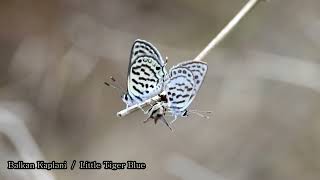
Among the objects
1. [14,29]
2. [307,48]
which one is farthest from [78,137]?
[307,48]

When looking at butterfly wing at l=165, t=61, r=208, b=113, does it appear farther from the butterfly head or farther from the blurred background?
the blurred background

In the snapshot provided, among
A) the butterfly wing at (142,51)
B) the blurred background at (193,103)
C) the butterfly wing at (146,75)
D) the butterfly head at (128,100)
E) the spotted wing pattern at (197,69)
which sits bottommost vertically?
the butterfly head at (128,100)

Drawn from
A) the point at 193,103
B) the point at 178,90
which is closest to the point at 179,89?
the point at 178,90

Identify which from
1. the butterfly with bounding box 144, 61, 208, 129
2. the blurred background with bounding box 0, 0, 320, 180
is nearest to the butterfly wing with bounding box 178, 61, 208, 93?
the butterfly with bounding box 144, 61, 208, 129

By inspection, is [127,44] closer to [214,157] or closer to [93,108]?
[93,108]

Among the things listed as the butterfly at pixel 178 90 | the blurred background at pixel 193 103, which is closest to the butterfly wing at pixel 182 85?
the butterfly at pixel 178 90

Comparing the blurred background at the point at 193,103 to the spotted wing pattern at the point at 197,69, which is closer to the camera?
the spotted wing pattern at the point at 197,69

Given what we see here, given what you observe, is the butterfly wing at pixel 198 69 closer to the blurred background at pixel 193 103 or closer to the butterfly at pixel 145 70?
the butterfly at pixel 145 70

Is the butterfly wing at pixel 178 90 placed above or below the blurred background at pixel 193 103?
below
